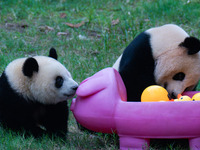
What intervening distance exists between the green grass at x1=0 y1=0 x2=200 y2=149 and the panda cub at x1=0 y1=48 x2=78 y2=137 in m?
1.34

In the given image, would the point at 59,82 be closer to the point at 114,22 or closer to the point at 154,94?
the point at 154,94

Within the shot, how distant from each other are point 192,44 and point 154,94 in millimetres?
599

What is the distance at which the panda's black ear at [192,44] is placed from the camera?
10.8 ft

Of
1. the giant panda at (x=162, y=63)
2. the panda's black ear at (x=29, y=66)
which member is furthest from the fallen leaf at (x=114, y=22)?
the panda's black ear at (x=29, y=66)

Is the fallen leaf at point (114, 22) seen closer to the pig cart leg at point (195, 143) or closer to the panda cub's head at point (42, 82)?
the panda cub's head at point (42, 82)

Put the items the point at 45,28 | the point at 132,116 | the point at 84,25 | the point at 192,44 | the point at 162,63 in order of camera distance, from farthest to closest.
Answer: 1. the point at 84,25
2. the point at 45,28
3. the point at 162,63
4. the point at 192,44
5. the point at 132,116

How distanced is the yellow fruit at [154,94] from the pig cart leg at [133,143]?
20.0 inches

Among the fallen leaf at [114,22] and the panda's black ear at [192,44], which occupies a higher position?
the panda's black ear at [192,44]

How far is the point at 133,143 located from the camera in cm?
289

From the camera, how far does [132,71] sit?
11.6 ft

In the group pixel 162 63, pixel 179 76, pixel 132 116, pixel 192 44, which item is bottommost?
pixel 132 116

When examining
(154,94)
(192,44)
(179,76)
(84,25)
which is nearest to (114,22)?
(84,25)

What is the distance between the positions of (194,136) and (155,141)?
0.47m

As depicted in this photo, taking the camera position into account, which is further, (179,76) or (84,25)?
(84,25)
